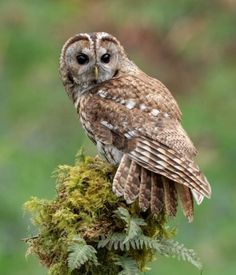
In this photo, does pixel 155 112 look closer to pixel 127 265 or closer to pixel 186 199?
pixel 186 199

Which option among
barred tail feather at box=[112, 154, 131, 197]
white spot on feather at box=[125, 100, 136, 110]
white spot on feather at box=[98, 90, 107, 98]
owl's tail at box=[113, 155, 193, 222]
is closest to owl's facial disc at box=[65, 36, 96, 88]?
white spot on feather at box=[98, 90, 107, 98]

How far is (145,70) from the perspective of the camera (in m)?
14.3

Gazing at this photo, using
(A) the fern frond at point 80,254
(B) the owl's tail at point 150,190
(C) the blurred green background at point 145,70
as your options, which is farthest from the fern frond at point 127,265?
(C) the blurred green background at point 145,70

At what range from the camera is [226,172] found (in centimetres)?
1143

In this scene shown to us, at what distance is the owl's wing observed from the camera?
6668 millimetres

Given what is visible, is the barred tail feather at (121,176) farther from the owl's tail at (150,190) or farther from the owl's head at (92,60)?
the owl's head at (92,60)

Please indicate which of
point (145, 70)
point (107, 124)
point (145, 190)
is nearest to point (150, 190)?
point (145, 190)

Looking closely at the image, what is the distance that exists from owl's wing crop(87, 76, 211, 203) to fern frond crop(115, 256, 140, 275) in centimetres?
65

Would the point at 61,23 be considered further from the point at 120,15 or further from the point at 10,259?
the point at 10,259

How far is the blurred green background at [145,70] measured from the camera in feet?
33.3

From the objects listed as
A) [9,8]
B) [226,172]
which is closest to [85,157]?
[226,172]

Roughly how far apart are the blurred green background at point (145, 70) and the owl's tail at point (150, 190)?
9.63 feet

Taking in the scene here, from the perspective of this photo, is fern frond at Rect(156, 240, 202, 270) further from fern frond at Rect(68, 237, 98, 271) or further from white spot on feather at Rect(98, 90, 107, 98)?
white spot on feather at Rect(98, 90, 107, 98)

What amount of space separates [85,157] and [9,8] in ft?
27.1
